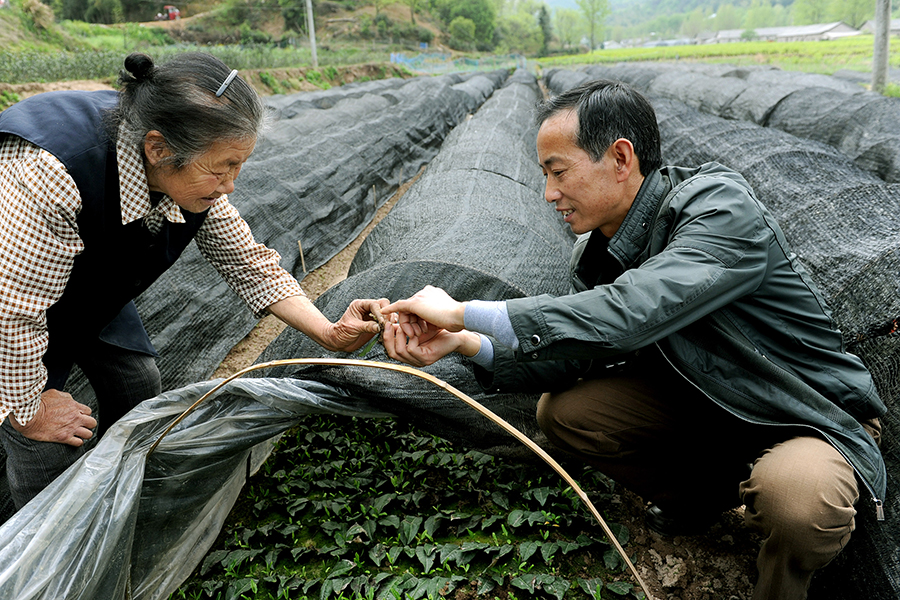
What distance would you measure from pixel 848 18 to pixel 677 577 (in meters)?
40.3

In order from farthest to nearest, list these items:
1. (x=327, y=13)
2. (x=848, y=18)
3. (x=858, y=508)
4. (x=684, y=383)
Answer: (x=327, y=13)
(x=848, y=18)
(x=684, y=383)
(x=858, y=508)

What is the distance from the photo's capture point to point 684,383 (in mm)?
1812

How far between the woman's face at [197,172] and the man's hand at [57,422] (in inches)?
25.4

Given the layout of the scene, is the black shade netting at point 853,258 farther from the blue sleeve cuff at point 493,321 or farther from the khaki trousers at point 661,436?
the blue sleeve cuff at point 493,321

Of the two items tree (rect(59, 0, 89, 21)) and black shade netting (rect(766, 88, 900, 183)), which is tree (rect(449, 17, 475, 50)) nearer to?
tree (rect(59, 0, 89, 21))

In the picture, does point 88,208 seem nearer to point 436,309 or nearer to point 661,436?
point 436,309

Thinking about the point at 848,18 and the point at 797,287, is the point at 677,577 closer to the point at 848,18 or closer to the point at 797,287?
the point at 797,287

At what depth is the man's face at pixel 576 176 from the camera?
1.67 m

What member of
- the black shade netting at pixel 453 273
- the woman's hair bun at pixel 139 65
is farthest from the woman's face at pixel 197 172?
the black shade netting at pixel 453 273

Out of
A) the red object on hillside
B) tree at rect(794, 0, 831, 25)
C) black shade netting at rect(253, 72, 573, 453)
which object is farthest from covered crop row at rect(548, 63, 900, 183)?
tree at rect(794, 0, 831, 25)

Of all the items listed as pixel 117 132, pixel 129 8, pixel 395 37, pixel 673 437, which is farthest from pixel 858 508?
pixel 395 37

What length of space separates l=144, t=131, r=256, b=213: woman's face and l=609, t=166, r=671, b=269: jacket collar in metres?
1.07

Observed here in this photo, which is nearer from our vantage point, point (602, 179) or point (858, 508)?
point (858, 508)

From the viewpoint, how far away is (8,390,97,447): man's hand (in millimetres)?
1550
